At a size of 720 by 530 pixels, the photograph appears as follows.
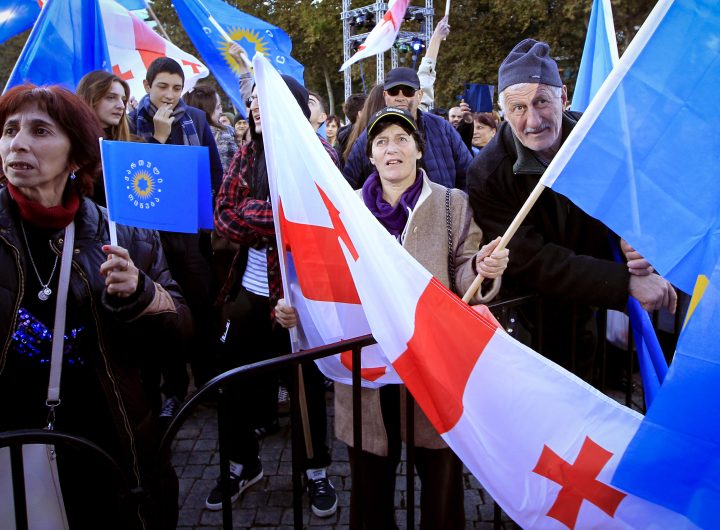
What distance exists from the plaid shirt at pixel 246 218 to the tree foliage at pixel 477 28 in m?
15.9

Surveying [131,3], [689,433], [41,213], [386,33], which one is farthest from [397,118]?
[131,3]

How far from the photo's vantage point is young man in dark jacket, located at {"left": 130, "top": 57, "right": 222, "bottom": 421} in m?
4.32

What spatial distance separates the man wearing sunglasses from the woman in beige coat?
1.35 meters

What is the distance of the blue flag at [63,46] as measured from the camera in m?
4.16

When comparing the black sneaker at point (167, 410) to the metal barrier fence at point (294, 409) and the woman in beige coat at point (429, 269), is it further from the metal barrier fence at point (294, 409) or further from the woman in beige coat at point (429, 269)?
the metal barrier fence at point (294, 409)

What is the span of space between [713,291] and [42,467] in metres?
1.87

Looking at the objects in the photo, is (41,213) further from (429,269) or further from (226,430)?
(429,269)

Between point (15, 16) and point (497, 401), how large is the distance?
5.21 meters

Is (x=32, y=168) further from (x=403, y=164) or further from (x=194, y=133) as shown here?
(x=194, y=133)

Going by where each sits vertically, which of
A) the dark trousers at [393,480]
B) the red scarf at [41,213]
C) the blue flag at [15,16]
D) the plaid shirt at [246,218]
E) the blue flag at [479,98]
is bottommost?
the dark trousers at [393,480]

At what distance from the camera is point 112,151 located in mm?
2033

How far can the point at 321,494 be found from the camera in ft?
10.9

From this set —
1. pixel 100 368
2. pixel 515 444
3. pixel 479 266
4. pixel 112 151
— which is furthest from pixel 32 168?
pixel 515 444

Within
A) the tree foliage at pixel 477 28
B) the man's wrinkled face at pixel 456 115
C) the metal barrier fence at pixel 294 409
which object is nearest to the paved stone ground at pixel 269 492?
the metal barrier fence at pixel 294 409
